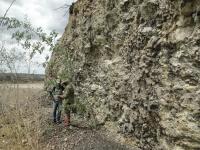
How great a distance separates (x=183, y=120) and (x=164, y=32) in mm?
2160

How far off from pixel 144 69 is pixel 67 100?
4571 mm

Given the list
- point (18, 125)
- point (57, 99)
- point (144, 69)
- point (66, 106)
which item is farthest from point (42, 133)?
point (144, 69)

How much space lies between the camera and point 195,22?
27.9ft

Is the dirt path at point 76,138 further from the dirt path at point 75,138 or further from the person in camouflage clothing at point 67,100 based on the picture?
the person in camouflage clothing at point 67,100

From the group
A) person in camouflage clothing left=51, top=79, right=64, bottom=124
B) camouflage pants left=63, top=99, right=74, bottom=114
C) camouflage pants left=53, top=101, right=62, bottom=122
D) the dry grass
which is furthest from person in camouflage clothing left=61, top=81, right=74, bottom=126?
the dry grass

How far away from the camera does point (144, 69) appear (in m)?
10.3

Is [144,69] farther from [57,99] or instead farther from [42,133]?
[57,99]

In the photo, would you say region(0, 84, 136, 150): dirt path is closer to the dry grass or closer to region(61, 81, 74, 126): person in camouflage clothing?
the dry grass

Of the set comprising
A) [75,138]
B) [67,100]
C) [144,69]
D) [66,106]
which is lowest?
[75,138]

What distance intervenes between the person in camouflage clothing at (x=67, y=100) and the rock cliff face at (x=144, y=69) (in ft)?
1.81

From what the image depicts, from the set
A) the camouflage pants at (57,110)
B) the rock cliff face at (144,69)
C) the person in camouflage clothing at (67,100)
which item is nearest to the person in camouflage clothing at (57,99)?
the camouflage pants at (57,110)

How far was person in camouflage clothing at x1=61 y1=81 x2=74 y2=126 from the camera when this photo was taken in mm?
13852

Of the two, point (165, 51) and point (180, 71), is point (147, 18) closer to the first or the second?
point (165, 51)

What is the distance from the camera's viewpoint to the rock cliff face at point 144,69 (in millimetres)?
8547
